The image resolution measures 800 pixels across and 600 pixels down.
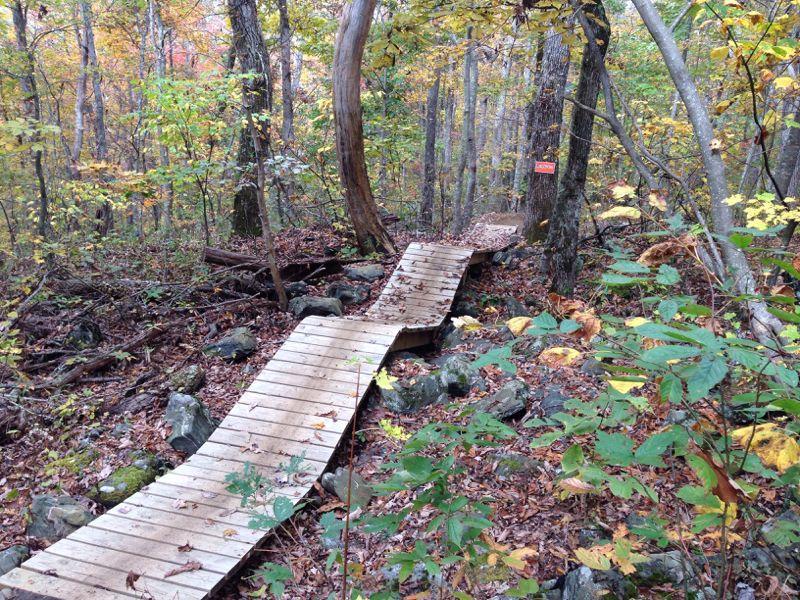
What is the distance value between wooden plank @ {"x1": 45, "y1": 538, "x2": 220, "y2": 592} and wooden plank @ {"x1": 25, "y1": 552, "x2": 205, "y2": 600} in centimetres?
3

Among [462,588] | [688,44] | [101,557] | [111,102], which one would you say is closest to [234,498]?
[101,557]

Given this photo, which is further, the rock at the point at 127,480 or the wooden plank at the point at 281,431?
the wooden plank at the point at 281,431

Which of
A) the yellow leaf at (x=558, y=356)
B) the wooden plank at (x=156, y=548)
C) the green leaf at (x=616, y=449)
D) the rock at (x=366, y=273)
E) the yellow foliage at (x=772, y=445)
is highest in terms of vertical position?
the yellow leaf at (x=558, y=356)

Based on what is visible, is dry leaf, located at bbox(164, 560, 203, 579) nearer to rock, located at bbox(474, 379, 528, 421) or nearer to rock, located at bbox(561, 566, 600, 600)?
rock, located at bbox(561, 566, 600, 600)

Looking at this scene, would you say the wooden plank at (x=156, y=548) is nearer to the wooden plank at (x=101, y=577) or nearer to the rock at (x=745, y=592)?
the wooden plank at (x=101, y=577)

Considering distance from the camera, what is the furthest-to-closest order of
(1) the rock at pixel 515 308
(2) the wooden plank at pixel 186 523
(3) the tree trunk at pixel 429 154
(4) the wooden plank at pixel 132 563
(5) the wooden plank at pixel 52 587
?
(3) the tree trunk at pixel 429 154
(1) the rock at pixel 515 308
(2) the wooden plank at pixel 186 523
(4) the wooden plank at pixel 132 563
(5) the wooden plank at pixel 52 587

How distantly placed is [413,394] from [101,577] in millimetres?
3394

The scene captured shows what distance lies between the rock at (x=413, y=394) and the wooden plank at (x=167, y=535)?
94.5 inches

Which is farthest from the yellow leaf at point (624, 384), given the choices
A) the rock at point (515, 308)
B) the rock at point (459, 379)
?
the rock at point (515, 308)

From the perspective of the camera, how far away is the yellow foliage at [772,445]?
65.9 inches

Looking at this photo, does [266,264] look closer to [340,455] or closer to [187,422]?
[187,422]

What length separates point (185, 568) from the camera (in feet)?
12.0

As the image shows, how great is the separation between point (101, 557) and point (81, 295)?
5.16 m

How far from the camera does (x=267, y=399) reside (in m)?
5.73
